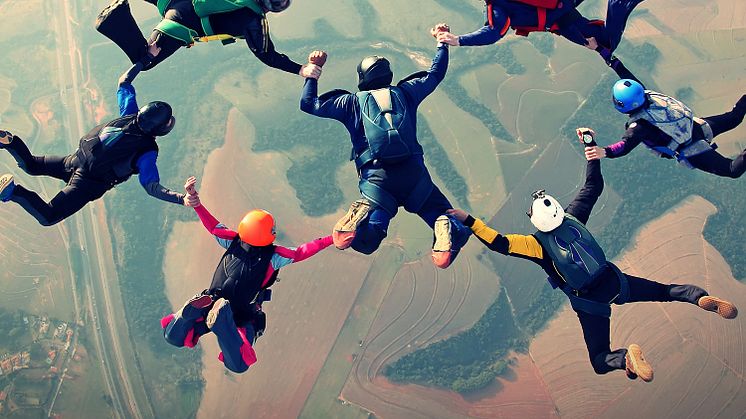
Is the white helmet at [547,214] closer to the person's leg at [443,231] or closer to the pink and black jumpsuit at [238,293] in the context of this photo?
the person's leg at [443,231]

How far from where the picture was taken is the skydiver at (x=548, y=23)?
48.9 ft

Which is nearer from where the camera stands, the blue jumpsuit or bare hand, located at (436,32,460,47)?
the blue jumpsuit

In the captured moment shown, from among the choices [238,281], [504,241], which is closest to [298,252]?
[238,281]

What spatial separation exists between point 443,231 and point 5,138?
9.80 meters

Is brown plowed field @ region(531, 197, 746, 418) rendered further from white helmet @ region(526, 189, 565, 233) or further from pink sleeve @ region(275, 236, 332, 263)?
pink sleeve @ region(275, 236, 332, 263)

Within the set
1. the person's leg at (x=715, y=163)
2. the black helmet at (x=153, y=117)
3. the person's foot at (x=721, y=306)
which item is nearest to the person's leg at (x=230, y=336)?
the black helmet at (x=153, y=117)

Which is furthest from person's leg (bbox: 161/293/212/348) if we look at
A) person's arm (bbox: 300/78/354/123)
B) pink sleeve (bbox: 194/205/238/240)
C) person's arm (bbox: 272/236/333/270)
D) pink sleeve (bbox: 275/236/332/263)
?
person's arm (bbox: 300/78/354/123)

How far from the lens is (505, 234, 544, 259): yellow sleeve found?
1328 centimetres

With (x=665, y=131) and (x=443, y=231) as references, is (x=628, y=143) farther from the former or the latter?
(x=443, y=231)

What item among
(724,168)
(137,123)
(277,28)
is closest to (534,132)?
(277,28)

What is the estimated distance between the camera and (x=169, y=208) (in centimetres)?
3547

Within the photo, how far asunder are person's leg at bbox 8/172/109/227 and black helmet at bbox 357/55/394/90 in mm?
6590

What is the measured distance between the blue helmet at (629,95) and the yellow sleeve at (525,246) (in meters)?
4.01

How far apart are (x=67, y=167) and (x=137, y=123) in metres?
2.11
